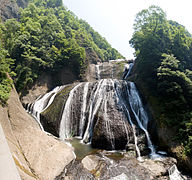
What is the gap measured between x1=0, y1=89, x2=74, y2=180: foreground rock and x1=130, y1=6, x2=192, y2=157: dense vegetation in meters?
Answer: 7.30

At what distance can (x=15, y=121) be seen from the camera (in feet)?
22.3

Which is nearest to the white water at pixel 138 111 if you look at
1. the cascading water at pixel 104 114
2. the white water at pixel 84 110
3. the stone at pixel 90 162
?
the cascading water at pixel 104 114

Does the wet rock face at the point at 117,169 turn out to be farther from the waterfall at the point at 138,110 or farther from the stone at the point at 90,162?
the waterfall at the point at 138,110

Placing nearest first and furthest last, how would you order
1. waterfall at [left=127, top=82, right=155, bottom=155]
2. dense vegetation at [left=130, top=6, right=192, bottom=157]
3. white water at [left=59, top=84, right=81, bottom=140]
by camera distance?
dense vegetation at [left=130, top=6, right=192, bottom=157] → waterfall at [left=127, top=82, right=155, bottom=155] → white water at [left=59, top=84, right=81, bottom=140]

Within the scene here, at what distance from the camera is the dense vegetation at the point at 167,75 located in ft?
29.9

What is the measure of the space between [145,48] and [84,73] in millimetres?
11299

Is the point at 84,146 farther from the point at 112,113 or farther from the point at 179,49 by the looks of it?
the point at 179,49

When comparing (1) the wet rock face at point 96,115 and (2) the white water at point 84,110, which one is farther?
(2) the white water at point 84,110

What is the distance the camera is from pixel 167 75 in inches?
441

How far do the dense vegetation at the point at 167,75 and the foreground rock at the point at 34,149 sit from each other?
730cm

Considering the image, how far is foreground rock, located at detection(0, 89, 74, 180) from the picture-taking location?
4.94 meters

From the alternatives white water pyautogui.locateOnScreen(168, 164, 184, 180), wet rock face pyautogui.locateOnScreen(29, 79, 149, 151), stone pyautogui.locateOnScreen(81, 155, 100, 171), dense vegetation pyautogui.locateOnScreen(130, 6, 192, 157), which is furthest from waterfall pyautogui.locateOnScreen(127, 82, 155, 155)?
stone pyautogui.locateOnScreen(81, 155, 100, 171)

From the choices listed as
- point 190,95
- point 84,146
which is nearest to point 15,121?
point 84,146

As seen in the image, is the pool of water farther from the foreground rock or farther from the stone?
the foreground rock
